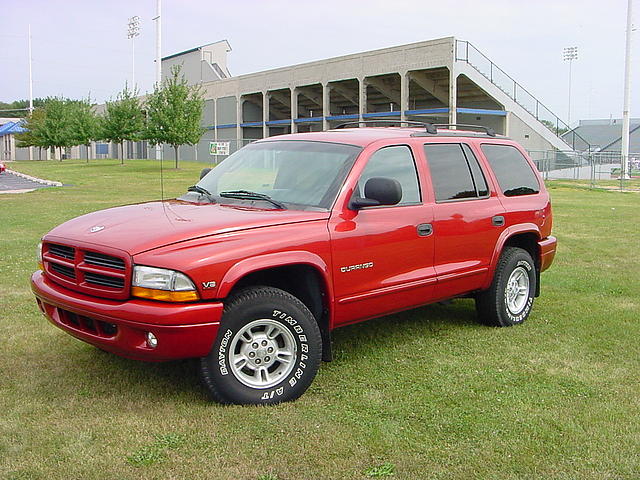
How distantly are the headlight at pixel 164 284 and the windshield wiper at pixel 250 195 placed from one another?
3.82ft

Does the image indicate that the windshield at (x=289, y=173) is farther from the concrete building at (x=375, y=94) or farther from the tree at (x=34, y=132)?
the tree at (x=34, y=132)

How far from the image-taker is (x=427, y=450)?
392 cm

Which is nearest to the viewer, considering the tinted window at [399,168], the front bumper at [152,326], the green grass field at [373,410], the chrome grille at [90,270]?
the green grass field at [373,410]

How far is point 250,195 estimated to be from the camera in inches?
211

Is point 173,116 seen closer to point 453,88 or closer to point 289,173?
point 453,88

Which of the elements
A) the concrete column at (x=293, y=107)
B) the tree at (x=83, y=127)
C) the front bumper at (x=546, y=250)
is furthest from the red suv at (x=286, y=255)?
the tree at (x=83, y=127)

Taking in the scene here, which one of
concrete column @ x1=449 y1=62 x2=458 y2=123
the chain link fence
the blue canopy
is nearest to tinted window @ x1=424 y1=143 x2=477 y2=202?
the chain link fence

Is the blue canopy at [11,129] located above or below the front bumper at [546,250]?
above

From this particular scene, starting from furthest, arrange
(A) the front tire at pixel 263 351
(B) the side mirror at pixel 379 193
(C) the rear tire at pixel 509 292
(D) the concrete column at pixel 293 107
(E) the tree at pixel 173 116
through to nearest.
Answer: (D) the concrete column at pixel 293 107, (E) the tree at pixel 173 116, (C) the rear tire at pixel 509 292, (B) the side mirror at pixel 379 193, (A) the front tire at pixel 263 351

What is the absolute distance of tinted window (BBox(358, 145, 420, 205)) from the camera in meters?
5.48

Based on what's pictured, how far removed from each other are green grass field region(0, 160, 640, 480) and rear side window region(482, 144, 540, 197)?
132 cm

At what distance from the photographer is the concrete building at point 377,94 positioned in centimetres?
4250

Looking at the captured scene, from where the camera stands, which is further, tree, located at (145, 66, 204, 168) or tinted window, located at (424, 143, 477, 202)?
tree, located at (145, 66, 204, 168)

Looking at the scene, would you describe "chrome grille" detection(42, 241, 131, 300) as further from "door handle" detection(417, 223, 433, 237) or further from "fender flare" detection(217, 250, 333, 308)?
"door handle" detection(417, 223, 433, 237)
